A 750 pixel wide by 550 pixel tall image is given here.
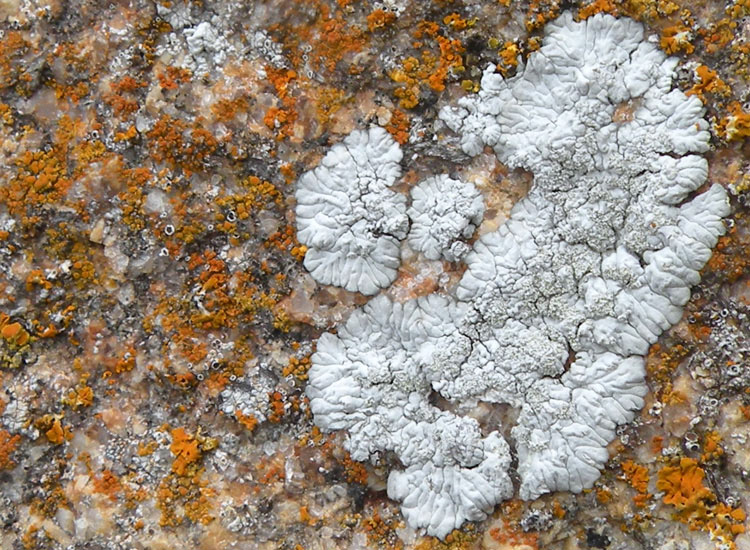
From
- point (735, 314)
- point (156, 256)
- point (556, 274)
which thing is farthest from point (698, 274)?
point (156, 256)

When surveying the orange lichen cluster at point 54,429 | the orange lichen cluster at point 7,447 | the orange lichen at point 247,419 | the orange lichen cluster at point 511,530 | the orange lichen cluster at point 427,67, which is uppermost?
the orange lichen cluster at point 427,67

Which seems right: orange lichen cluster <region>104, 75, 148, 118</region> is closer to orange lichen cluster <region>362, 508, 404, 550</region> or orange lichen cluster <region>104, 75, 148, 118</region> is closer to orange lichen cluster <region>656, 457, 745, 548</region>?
orange lichen cluster <region>362, 508, 404, 550</region>

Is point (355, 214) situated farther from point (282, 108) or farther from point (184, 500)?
point (184, 500)

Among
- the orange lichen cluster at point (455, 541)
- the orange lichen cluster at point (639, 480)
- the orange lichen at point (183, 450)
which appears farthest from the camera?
the orange lichen at point (183, 450)

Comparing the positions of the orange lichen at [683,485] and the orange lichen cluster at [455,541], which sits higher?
the orange lichen at [683,485]

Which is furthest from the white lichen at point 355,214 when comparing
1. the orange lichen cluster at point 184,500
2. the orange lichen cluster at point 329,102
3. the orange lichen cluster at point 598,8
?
the orange lichen cluster at point 184,500

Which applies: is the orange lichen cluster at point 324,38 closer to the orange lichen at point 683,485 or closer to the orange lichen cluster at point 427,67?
the orange lichen cluster at point 427,67

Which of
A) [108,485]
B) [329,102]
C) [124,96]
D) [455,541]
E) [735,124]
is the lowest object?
[108,485]

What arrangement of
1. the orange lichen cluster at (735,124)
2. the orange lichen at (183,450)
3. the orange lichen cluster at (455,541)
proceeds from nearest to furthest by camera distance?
the orange lichen cluster at (735,124), the orange lichen cluster at (455,541), the orange lichen at (183,450)

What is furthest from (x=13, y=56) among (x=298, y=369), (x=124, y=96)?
(x=298, y=369)
